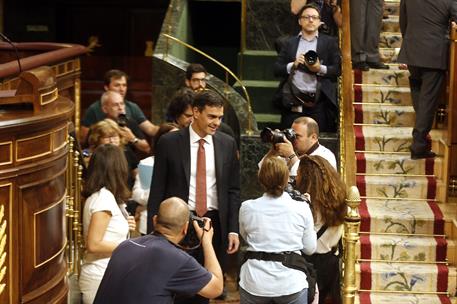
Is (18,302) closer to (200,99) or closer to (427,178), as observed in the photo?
(200,99)

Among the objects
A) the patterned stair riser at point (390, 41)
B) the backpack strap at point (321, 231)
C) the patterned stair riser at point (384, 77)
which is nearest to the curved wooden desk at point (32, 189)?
the backpack strap at point (321, 231)

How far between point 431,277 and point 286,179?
2.09 meters

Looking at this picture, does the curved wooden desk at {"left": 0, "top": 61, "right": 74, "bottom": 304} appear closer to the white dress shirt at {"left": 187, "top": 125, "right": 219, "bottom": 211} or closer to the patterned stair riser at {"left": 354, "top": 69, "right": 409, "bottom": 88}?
the white dress shirt at {"left": 187, "top": 125, "right": 219, "bottom": 211}

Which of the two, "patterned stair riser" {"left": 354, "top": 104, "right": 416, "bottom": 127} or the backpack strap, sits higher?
"patterned stair riser" {"left": 354, "top": 104, "right": 416, "bottom": 127}

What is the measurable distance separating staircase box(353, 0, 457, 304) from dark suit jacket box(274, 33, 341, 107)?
275 millimetres

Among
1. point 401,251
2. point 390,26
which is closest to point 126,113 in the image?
point 390,26

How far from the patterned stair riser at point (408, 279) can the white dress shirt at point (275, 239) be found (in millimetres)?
1676

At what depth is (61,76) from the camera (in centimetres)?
1112

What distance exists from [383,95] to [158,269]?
483 centimetres

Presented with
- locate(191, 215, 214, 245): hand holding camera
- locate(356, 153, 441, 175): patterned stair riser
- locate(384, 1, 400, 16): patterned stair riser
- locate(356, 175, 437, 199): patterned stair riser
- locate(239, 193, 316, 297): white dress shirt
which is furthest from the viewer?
locate(384, 1, 400, 16): patterned stair riser

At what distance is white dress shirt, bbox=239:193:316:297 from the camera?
6730mm

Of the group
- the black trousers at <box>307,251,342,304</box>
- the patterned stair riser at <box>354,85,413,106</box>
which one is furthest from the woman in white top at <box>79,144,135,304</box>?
the patterned stair riser at <box>354,85,413,106</box>

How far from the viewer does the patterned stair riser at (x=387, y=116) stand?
9.77 meters

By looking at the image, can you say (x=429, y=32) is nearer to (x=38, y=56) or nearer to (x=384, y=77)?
(x=384, y=77)
